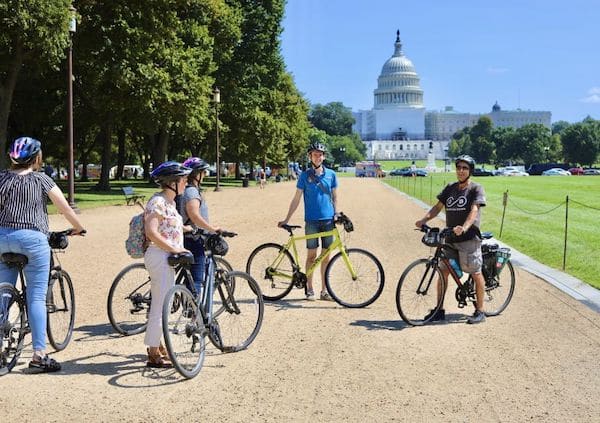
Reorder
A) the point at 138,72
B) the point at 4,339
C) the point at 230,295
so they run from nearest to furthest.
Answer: the point at 4,339 → the point at 230,295 → the point at 138,72

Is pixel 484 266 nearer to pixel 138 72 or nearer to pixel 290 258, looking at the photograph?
pixel 290 258

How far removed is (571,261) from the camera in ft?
48.2

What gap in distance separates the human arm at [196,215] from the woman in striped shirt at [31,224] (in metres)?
1.45

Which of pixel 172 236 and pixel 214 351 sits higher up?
pixel 172 236

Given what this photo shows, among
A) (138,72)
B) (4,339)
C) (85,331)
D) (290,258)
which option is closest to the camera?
(4,339)

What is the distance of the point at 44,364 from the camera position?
6.39 m

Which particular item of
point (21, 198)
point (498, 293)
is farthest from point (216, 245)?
point (498, 293)

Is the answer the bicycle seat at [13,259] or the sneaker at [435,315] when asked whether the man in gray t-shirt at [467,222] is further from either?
the bicycle seat at [13,259]

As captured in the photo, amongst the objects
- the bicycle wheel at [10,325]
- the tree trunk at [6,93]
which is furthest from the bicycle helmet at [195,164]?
the tree trunk at [6,93]

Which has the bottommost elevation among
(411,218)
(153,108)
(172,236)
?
(411,218)

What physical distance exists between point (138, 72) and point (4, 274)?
28.9 metres

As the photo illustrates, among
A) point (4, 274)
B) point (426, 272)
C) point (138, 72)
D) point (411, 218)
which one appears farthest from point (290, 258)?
point (138, 72)

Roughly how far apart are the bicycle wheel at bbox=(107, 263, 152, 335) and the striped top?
1.57 m

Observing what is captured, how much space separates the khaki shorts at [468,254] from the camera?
8.48 metres
